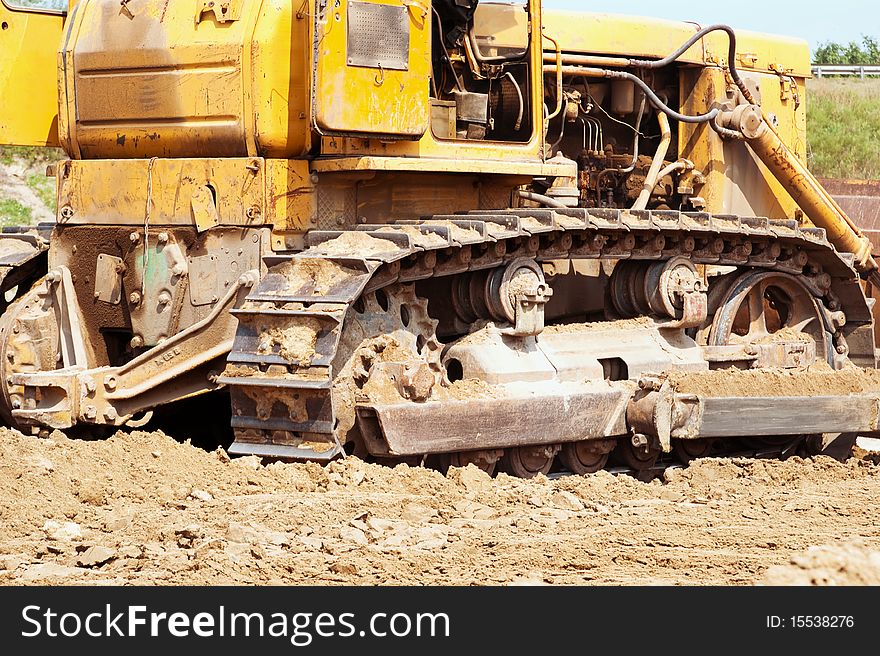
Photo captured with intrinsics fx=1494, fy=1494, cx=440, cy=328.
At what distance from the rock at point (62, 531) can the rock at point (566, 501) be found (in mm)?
2204

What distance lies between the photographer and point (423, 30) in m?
7.60

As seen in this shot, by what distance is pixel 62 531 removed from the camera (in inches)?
243

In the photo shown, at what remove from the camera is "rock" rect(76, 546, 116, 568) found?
5719mm

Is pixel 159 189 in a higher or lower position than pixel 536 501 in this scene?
higher

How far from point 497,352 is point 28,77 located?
10.5 ft

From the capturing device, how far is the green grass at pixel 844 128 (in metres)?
24.7

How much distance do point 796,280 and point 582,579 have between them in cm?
470

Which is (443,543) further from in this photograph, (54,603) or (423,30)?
(423,30)

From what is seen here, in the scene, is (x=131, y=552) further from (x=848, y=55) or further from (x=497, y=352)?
(x=848, y=55)

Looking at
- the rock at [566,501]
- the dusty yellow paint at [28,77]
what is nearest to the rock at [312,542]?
the rock at [566,501]

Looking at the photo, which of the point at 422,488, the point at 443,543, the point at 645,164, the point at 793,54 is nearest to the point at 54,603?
the point at 443,543

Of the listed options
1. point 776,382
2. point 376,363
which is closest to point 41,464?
point 376,363

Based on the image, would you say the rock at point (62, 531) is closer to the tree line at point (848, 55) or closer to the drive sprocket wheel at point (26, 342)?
the drive sprocket wheel at point (26, 342)

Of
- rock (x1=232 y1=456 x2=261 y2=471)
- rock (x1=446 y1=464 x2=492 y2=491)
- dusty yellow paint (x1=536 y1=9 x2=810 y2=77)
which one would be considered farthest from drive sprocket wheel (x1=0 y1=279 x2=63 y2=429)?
dusty yellow paint (x1=536 y1=9 x2=810 y2=77)
